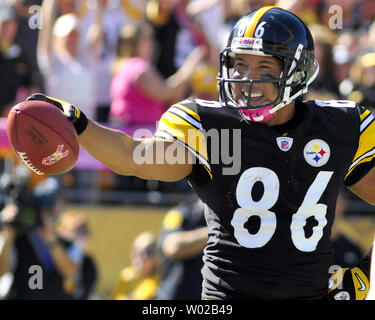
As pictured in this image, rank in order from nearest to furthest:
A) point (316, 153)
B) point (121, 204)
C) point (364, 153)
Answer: point (316, 153) → point (364, 153) → point (121, 204)

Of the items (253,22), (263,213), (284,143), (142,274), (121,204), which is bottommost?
(142,274)

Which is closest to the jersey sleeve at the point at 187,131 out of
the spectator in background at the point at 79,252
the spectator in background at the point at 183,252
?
the spectator in background at the point at 183,252

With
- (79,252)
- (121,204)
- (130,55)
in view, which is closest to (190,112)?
(79,252)

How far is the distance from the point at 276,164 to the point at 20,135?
3.73 feet

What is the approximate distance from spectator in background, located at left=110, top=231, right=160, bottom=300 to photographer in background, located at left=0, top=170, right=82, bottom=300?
640 millimetres

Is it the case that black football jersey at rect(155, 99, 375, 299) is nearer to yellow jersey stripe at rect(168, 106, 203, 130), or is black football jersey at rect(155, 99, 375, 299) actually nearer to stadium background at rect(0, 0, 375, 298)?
yellow jersey stripe at rect(168, 106, 203, 130)

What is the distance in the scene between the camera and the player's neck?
3.76 meters

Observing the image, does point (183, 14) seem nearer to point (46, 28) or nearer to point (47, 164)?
point (46, 28)

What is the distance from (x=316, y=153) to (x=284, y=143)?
16 cm

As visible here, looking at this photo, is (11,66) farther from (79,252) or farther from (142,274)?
(142,274)

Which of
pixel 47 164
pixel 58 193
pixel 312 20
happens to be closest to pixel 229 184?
pixel 47 164

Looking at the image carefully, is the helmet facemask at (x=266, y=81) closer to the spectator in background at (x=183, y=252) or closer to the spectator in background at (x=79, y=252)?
the spectator in background at (x=183, y=252)

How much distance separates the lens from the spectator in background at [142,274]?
6523mm

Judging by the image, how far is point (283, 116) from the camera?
3.79 metres
